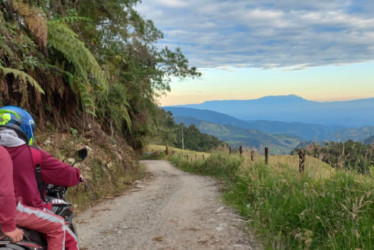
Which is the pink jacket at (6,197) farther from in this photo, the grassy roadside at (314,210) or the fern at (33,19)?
the fern at (33,19)

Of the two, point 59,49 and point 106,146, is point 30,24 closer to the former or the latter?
point 59,49

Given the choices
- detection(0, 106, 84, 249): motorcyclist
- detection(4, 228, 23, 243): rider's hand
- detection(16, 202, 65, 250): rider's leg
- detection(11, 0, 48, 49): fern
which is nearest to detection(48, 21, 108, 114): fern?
detection(11, 0, 48, 49): fern

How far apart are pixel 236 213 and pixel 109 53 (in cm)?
1051

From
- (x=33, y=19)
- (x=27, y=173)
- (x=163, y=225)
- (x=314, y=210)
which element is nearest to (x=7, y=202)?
(x=27, y=173)

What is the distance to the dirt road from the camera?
16.4ft

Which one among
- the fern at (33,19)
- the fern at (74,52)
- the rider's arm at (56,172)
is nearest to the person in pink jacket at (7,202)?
the rider's arm at (56,172)

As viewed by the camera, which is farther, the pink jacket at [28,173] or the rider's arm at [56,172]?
the rider's arm at [56,172]

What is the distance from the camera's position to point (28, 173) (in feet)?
8.99

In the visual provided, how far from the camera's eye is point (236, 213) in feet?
21.7

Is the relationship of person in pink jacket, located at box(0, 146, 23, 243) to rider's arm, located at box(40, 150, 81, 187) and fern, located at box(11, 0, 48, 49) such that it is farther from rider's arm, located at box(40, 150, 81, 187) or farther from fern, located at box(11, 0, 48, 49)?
fern, located at box(11, 0, 48, 49)

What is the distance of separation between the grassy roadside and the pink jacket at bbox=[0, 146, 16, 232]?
11.6 feet

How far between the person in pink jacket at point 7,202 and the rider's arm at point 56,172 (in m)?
0.48

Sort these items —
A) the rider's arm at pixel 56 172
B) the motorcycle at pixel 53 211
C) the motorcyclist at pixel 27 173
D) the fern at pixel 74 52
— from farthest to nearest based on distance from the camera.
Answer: the fern at pixel 74 52 → the rider's arm at pixel 56 172 → the motorcyclist at pixel 27 173 → the motorcycle at pixel 53 211

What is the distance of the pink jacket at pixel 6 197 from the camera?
231cm
